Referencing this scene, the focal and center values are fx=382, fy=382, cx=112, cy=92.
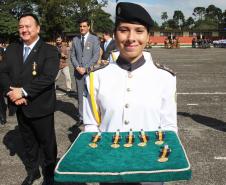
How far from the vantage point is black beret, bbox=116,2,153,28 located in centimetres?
229

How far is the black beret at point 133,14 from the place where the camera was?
7.52ft

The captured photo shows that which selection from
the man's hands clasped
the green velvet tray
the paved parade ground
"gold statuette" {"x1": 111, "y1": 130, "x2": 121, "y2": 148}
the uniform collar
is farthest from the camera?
the paved parade ground

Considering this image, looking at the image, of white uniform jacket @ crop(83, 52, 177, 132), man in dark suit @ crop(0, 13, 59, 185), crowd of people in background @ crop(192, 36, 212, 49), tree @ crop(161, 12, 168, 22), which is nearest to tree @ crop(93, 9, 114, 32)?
white uniform jacket @ crop(83, 52, 177, 132)

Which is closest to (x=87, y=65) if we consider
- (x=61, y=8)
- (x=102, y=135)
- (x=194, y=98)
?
(x=194, y=98)

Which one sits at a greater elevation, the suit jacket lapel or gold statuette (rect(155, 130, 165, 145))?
the suit jacket lapel

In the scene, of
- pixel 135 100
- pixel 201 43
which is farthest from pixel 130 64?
pixel 201 43

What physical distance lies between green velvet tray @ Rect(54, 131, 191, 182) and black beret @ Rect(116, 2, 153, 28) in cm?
75

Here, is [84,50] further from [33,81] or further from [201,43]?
[201,43]

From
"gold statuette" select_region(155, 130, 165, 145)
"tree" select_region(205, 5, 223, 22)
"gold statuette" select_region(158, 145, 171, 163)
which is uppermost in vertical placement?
"tree" select_region(205, 5, 223, 22)

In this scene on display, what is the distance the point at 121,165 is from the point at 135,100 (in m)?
0.61

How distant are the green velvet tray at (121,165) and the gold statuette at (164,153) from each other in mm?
19

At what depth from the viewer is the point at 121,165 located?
1.88 m

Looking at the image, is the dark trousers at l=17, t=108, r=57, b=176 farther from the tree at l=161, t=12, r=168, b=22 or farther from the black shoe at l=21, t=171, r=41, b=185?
the tree at l=161, t=12, r=168, b=22

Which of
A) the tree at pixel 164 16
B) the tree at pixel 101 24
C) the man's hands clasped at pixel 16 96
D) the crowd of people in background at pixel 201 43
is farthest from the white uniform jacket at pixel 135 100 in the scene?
the tree at pixel 164 16
